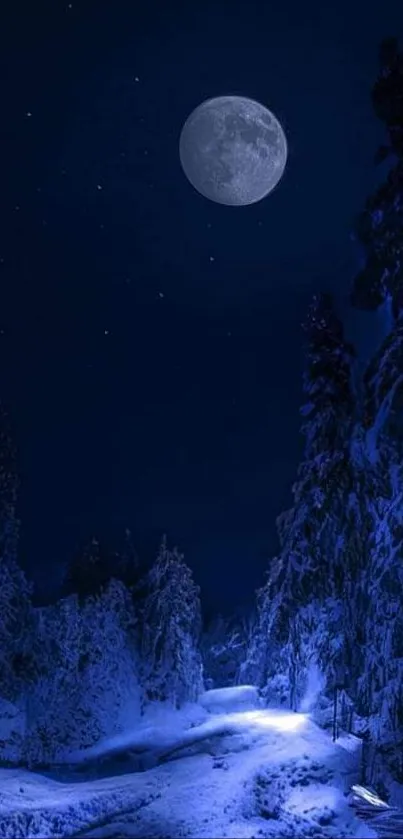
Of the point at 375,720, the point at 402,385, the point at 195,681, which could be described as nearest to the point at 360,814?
the point at 375,720

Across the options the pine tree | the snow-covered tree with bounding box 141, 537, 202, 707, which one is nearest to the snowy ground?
the pine tree

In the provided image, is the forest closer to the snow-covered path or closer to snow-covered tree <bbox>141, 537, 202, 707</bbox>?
snow-covered tree <bbox>141, 537, 202, 707</bbox>

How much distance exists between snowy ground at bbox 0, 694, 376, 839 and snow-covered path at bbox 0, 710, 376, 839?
0.08 feet

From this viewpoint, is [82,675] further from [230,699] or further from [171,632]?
[230,699]

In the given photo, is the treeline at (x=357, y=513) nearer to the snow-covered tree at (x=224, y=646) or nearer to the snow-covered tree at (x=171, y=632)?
the snow-covered tree at (x=171, y=632)

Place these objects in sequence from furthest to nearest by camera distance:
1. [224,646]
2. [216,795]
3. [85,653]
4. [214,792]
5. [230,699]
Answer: [224,646]
[230,699]
[85,653]
[214,792]
[216,795]

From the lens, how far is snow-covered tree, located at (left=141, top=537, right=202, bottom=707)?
26234 mm

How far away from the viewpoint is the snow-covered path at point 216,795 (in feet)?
42.0

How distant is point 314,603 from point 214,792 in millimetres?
9337

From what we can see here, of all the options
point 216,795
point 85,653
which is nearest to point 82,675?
point 85,653

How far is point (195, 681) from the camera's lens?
90.0 feet

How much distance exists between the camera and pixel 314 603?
22.9 m

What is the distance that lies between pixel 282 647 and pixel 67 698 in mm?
9067

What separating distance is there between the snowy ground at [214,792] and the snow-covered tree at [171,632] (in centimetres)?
611
